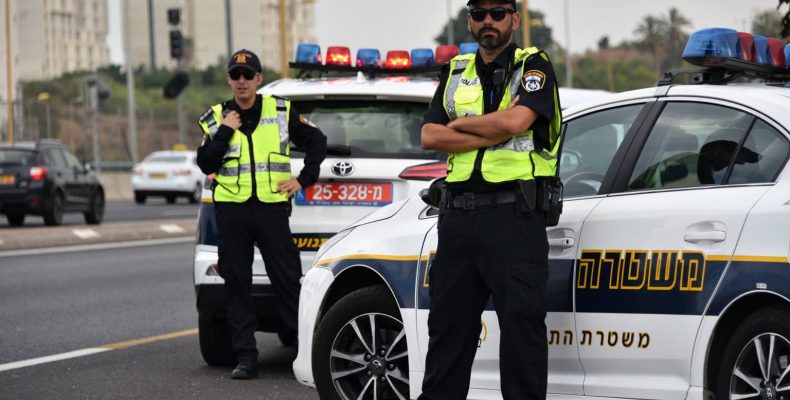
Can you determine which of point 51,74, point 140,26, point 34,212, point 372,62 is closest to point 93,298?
point 372,62

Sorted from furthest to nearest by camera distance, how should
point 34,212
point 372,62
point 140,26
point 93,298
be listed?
point 140,26 < point 34,212 < point 93,298 < point 372,62

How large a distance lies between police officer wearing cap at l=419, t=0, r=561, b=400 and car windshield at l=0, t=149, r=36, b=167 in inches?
835

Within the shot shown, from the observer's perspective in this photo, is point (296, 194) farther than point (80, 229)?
No

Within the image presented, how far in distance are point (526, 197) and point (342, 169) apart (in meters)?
3.15

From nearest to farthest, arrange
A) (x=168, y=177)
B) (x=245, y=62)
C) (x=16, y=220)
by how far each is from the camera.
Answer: (x=245, y=62) < (x=16, y=220) < (x=168, y=177)

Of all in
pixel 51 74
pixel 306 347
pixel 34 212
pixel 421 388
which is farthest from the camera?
pixel 51 74

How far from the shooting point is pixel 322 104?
29.5 ft

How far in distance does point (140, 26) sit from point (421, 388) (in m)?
177

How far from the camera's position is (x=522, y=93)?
5656 millimetres

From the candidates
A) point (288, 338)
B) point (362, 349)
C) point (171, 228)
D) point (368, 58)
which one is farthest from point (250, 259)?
point (171, 228)

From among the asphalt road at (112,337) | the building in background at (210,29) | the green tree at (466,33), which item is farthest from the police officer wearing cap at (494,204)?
the building in background at (210,29)

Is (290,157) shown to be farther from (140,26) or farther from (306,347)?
(140,26)

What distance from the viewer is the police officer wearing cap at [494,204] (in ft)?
18.3

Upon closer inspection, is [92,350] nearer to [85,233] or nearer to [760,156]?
[760,156]
